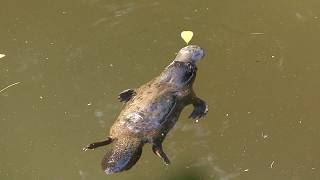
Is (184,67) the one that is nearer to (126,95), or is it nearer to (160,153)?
(126,95)

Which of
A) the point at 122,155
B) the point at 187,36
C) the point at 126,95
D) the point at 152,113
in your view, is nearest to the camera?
the point at 122,155

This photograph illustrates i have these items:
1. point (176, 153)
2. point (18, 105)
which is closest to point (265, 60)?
point (176, 153)

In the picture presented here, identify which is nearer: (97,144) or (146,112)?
(97,144)

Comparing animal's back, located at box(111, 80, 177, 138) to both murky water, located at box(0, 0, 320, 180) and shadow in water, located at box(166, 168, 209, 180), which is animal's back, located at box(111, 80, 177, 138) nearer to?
murky water, located at box(0, 0, 320, 180)

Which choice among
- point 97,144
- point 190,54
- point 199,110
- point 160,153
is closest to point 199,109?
point 199,110

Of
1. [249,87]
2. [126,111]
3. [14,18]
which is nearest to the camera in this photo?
[126,111]

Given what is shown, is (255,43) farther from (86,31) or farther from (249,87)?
(86,31)

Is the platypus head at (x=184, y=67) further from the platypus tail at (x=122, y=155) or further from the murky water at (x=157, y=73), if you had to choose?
the platypus tail at (x=122, y=155)
